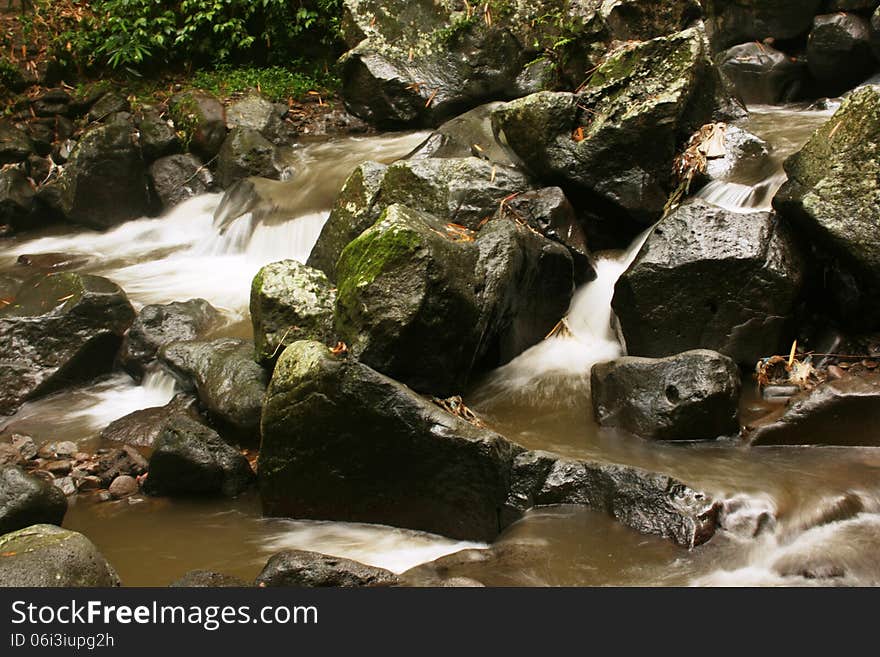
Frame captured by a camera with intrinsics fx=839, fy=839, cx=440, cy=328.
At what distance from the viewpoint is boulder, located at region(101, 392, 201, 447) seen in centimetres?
613

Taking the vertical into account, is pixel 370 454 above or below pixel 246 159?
below

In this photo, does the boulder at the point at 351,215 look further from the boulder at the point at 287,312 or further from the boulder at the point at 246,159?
the boulder at the point at 246,159

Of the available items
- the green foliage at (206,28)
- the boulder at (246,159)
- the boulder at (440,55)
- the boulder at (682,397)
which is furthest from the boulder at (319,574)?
the green foliage at (206,28)

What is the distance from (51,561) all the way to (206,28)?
1078 centimetres

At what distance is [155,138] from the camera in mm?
10773

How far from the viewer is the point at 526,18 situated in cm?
1015

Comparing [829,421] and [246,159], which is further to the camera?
[246,159]

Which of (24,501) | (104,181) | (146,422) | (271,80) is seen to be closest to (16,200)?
(104,181)

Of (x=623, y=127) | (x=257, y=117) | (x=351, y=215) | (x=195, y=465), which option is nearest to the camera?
(x=195, y=465)

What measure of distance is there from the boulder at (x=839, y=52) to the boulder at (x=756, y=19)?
0.38m

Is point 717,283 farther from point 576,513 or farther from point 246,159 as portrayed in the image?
point 246,159

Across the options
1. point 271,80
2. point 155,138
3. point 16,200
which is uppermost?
point 271,80

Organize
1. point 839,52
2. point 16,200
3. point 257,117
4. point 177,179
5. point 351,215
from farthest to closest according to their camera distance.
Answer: point 257,117 < point 177,179 < point 16,200 < point 839,52 < point 351,215
